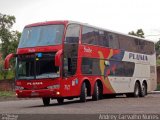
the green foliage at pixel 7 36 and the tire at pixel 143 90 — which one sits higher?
the green foliage at pixel 7 36

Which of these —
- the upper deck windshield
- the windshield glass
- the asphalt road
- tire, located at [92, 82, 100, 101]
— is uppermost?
the upper deck windshield

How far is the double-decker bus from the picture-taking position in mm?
22516

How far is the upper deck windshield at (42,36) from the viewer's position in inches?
896

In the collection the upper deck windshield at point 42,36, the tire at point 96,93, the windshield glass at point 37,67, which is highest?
the upper deck windshield at point 42,36

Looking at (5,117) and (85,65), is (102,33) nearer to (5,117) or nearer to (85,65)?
(85,65)

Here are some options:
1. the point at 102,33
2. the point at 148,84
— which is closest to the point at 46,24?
the point at 102,33

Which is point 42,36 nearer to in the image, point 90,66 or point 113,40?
point 90,66

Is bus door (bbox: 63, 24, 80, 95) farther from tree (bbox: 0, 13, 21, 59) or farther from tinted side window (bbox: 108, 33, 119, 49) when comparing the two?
tree (bbox: 0, 13, 21, 59)

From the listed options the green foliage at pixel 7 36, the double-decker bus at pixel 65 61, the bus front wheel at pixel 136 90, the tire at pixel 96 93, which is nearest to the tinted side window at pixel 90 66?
the double-decker bus at pixel 65 61

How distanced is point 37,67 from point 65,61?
132cm

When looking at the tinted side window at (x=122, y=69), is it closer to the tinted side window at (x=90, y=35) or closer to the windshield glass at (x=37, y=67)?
the tinted side window at (x=90, y=35)

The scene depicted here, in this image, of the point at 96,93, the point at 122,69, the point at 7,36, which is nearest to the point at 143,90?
the point at 122,69

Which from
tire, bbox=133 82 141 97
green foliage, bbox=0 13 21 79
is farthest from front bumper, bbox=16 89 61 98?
green foliage, bbox=0 13 21 79

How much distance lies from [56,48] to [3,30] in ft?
133
